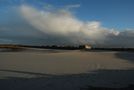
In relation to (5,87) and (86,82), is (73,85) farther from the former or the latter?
(5,87)

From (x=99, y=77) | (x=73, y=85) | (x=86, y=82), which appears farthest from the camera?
(x=99, y=77)

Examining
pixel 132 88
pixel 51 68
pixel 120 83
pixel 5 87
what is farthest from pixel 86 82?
pixel 51 68

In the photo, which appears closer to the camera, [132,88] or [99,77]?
[132,88]

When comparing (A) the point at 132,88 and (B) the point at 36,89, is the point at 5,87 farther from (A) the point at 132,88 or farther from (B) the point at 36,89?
(A) the point at 132,88

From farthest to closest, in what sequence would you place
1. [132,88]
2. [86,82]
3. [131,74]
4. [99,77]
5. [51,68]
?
[51,68], [131,74], [99,77], [86,82], [132,88]

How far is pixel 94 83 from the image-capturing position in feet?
40.9

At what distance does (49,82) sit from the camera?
40.8ft

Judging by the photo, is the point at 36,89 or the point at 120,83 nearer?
the point at 36,89

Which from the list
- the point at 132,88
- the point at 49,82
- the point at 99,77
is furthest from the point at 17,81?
the point at 132,88

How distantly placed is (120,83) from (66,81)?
2015mm

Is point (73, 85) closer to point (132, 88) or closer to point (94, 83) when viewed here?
point (94, 83)

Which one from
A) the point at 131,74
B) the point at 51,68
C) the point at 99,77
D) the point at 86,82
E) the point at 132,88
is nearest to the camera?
the point at 132,88

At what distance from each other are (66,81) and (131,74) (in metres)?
3.72

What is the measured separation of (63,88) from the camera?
1138 cm
